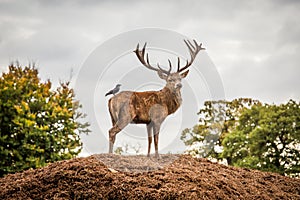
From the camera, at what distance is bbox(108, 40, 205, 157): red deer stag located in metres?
6.69

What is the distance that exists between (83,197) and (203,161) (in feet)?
8.98

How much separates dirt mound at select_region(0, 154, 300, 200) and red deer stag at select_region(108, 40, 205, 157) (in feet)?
1.19

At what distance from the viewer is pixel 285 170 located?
43.0ft

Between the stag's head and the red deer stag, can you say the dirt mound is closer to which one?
the red deer stag

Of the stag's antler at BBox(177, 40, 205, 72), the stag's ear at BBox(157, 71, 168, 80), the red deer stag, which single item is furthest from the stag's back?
the stag's antler at BBox(177, 40, 205, 72)

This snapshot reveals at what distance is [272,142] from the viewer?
44.4 feet

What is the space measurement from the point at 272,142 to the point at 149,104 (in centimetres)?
771

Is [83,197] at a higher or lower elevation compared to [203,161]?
lower

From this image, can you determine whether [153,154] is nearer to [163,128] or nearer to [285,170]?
[163,128]

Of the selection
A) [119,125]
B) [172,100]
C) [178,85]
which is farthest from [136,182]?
[178,85]

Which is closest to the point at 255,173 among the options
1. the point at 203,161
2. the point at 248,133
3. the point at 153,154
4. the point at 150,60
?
the point at 203,161

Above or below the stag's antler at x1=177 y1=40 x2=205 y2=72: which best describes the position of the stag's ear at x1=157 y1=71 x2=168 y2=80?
below

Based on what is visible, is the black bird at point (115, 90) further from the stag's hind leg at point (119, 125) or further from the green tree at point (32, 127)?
the green tree at point (32, 127)

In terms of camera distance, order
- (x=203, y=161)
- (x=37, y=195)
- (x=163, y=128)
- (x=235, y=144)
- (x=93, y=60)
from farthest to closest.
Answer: (x=235, y=144)
(x=203, y=161)
(x=163, y=128)
(x=37, y=195)
(x=93, y=60)
